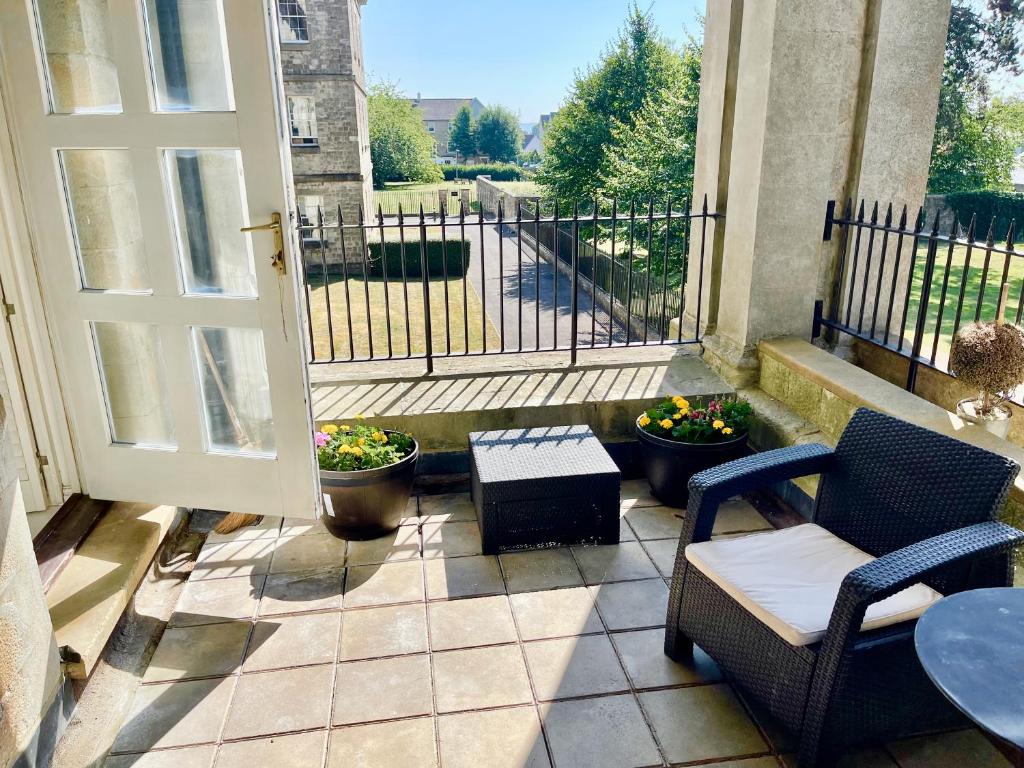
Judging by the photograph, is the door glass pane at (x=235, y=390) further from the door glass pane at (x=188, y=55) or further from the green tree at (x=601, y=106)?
the green tree at (x=601, y=106)

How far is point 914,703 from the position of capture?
6.58ft

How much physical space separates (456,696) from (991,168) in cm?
2165

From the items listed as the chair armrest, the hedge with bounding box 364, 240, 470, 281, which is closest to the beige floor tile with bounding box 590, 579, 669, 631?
the chair armrest

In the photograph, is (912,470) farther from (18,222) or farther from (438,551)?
(18,222)

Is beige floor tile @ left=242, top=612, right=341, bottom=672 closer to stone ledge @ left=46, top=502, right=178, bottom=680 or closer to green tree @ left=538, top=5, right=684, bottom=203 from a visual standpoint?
stone ledge @ left=46, top=502, right=178, bottom=680

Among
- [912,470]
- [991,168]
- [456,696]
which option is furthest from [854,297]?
[991,168]

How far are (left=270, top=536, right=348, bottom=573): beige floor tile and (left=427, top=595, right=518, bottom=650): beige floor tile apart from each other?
0.60m

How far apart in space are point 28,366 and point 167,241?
0.79 m

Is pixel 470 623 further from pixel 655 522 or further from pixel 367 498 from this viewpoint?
pixel 655 522

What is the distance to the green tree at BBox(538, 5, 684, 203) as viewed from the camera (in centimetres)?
2256

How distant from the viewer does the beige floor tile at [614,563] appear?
3.06m

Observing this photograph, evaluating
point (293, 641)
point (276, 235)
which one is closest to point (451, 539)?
point (293, 641)

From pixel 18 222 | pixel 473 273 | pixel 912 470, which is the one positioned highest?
pixel 18 222

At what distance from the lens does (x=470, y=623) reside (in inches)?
109
